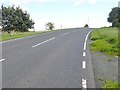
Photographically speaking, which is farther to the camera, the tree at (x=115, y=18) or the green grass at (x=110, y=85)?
the tree at (x=115, y=18)

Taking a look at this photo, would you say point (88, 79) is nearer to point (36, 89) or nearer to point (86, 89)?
point (86, 89)

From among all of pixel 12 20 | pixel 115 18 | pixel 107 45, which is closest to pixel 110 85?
pixel 107 45

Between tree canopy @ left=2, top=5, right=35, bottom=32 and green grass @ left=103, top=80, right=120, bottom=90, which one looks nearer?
green grass @ left=103, top=80, right=120, bottom=90

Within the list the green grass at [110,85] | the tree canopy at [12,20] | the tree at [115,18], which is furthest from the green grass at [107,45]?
the tree at [115,18]

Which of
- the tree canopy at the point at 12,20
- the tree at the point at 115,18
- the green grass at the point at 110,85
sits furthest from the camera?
the tree at the point at 115,18

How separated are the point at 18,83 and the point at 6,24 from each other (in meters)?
59.6

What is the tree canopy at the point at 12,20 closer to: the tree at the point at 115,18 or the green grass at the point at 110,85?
the tree at the point at 115,18

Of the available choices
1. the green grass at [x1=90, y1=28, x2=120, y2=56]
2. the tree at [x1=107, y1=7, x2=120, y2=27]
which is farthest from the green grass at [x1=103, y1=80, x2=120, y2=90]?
the tree at [x1=107, y1=7, x2=120, y2=27]

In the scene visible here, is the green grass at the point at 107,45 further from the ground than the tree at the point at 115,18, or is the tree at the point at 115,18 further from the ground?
the tree at the point at 115,18

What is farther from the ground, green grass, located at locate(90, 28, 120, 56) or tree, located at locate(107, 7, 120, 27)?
tree, located at locate(107, 7, 120, 27)

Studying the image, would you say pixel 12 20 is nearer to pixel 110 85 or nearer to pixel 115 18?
pixel 115 18

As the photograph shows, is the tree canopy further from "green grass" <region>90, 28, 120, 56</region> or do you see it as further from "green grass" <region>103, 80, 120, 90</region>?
"green grass" <region>103, 80, 120, 90</region>

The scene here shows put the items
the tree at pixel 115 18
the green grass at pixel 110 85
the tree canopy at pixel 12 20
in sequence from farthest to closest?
the tree at pixel 115 18
the tree canopy at pixel 12 20
the green grass at pixel 110 85

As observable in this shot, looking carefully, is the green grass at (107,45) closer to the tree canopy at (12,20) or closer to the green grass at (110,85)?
the green grass at (110,85)
